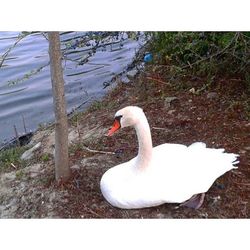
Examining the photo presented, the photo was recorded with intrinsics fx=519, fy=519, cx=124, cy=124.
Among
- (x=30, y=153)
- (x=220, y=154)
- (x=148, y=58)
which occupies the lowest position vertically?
(x=30, y=153)

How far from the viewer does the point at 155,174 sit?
1.64 m

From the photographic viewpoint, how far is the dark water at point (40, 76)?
179 centimetres

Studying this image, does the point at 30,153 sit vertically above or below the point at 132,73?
below

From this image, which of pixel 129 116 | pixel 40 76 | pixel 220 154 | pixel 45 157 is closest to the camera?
pixel 129 116

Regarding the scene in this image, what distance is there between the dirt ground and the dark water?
14 cm

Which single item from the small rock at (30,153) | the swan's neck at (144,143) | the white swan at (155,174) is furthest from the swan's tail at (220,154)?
the small rock at (30,153)

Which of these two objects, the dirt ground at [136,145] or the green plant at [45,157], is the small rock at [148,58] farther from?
the green plant at [45,157]

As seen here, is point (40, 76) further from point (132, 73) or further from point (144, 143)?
point (132, 73)

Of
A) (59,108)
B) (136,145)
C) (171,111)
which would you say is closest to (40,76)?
(59,108)

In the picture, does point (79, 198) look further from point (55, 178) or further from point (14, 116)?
point (14, 116)

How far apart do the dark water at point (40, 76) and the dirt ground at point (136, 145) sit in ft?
0.48

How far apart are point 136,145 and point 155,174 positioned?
358mm

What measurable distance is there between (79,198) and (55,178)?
0.15 meters

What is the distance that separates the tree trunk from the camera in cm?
158
